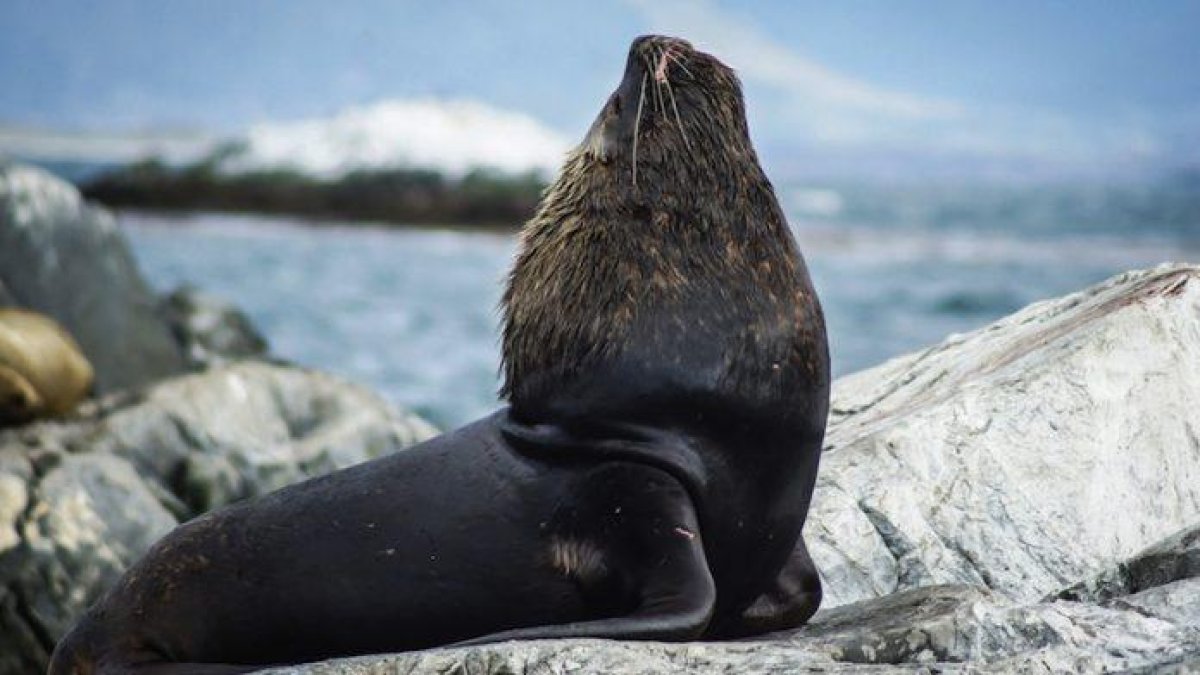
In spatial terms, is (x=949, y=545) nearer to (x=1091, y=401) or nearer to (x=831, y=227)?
(x=1091, y=401)

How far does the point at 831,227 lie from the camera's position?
57656mm

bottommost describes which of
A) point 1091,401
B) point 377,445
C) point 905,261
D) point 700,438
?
point 377,445

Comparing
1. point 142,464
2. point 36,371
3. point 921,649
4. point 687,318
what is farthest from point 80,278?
point 921,649

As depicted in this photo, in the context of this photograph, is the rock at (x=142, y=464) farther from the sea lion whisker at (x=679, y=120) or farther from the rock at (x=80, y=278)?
the sea lion whisker at (x=679, y=120)

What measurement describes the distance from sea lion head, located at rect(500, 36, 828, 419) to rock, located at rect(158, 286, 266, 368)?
37.5 ft

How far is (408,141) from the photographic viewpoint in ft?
228

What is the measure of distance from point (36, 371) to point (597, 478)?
781 cm

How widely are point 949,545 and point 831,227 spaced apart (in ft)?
168

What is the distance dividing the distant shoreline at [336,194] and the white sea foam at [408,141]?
2165mm

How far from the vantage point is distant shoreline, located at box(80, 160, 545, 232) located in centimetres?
4916

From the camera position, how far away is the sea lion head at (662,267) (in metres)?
5.64

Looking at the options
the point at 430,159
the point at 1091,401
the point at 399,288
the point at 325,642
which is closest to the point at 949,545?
the point at 1091,401

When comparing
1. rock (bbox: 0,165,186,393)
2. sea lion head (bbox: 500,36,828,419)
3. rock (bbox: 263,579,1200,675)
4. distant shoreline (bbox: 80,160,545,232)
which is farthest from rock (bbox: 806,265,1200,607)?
distant shoreline (bbox: 80,160,545,232)

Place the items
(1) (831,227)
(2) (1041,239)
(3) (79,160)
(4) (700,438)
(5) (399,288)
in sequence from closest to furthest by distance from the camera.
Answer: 1. (4) (700,438)
2. (5) (399,288)
3. (2) (1041,239)
4. (1) (831,227)
5. (3) (79,160)
